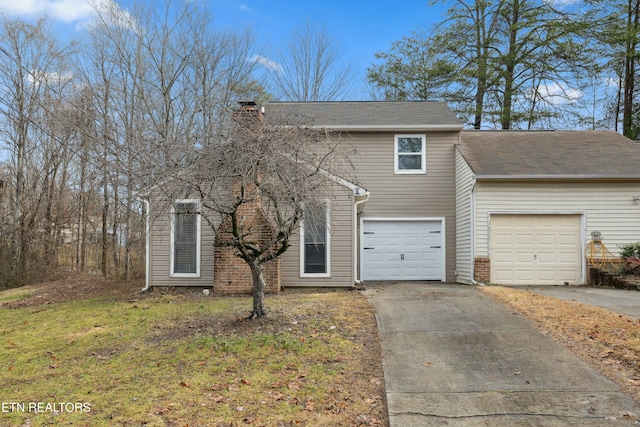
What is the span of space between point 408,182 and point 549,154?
4.33 metres

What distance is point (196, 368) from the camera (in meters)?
5.25

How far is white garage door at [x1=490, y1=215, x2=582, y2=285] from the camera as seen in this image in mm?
12133

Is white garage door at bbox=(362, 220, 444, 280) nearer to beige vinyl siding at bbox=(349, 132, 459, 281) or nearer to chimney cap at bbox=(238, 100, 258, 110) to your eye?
beige vinyl siding at bbox=(349, 132, 459, 281)

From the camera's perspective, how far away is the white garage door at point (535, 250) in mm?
12133

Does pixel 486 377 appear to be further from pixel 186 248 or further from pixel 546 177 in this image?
pixel 546 177

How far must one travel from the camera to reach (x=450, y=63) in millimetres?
21578

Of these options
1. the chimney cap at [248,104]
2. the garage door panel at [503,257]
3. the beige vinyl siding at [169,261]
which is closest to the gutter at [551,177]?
the garage door panel at [503,257]

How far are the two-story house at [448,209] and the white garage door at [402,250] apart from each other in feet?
0.10

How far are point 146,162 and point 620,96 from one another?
83.0 feet

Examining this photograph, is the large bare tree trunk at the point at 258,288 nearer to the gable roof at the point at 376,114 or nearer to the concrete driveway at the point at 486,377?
the concrete driveway at the point at 486,377

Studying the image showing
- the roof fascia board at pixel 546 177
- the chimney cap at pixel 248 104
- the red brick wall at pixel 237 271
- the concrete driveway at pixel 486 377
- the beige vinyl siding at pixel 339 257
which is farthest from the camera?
the roof fascia board at pixel 546 177

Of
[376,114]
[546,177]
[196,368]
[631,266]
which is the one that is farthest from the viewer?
[376,114]

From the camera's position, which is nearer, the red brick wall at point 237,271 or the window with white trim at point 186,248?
the red brick wall at point 237,271

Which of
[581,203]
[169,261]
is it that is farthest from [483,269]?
[169,261]
